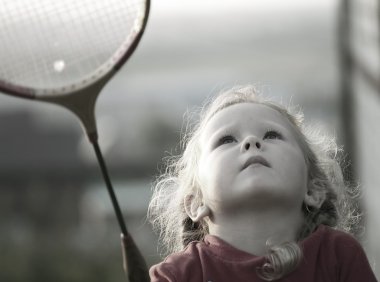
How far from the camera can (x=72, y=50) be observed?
4238 mm

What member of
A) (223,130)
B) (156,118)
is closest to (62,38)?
(223,130)

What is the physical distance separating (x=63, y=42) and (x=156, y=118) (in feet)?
96.2

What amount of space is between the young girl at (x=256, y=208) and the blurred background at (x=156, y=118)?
391mm

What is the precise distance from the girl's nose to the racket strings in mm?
388

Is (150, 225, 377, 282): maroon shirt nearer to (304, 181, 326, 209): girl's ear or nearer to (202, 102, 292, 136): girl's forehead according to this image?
(304, 181, 326, 209): girl's ear

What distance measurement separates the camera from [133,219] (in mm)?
25234

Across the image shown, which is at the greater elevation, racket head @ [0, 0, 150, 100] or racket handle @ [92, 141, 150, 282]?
racket head @ [0, 0, 150, 100]

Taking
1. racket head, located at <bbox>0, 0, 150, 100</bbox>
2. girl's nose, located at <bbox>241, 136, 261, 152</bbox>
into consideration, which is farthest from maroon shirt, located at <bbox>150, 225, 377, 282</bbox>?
racket head, located at <bbox>0, 0, 150, 100</bbox>

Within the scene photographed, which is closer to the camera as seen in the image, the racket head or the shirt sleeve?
the shirt sleeve

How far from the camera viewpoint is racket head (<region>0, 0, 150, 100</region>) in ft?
12.8

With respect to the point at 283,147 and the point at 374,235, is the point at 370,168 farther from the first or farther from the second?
the point at 283,147

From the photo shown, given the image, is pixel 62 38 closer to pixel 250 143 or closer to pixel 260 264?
pixel 250 143

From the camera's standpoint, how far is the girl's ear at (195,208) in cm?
390

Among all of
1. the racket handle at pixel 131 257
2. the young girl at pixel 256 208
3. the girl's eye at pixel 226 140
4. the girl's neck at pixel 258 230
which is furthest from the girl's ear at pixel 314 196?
the racket handle at pixel 131 257
